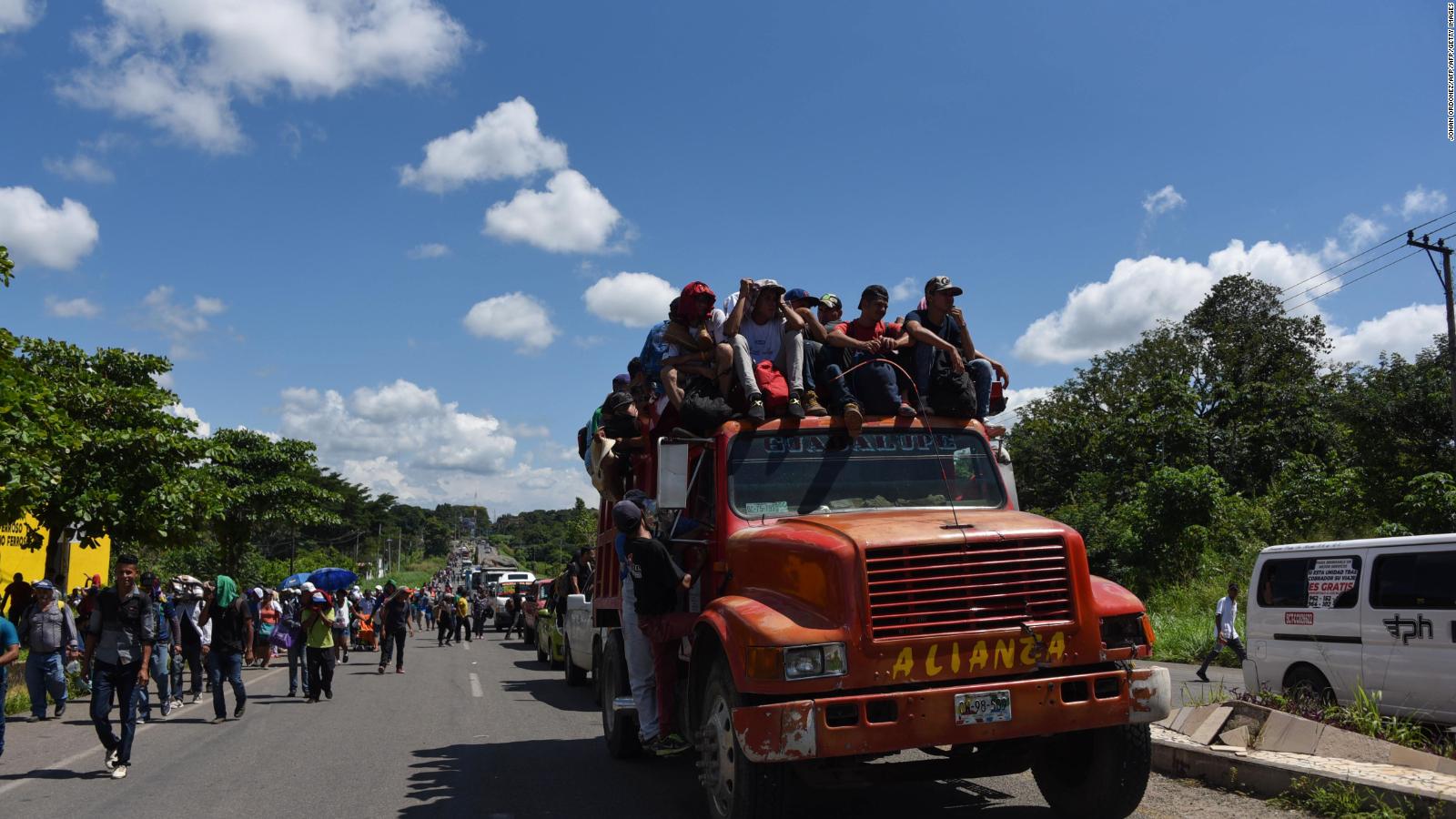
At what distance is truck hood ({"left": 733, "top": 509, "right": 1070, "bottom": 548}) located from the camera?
18.1 feet

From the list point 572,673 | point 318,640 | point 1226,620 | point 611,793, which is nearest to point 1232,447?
point 1226,620

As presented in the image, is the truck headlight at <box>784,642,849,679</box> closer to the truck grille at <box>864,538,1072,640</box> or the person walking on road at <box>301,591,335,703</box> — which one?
the truck grille at <box>864,538,1072,640</box>

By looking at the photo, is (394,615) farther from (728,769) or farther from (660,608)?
(728,769)

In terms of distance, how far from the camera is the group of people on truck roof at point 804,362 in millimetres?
7000

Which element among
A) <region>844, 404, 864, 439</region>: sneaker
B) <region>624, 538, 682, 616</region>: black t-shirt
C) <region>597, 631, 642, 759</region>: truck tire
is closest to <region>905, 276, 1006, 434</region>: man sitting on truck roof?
<region>844, 404, 864, 439</region>: sneaker

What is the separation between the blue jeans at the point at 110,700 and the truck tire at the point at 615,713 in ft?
13.1

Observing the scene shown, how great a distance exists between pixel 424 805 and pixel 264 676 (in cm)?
1489

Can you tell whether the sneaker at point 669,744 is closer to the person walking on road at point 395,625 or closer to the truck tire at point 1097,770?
the truck tire at point 1097,770

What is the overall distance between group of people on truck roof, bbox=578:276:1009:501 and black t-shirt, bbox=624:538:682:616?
0.84 metres

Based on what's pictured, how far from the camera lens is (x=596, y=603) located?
10.1 meters

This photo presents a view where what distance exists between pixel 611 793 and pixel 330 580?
24.7 meters

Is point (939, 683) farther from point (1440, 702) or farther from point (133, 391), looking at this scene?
point (133, 391)

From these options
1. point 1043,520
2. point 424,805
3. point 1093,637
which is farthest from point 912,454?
point 424,805

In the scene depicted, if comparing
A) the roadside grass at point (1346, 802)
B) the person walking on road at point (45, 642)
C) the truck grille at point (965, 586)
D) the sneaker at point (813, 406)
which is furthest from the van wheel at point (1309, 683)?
the person walking on road at point (45, 642)
